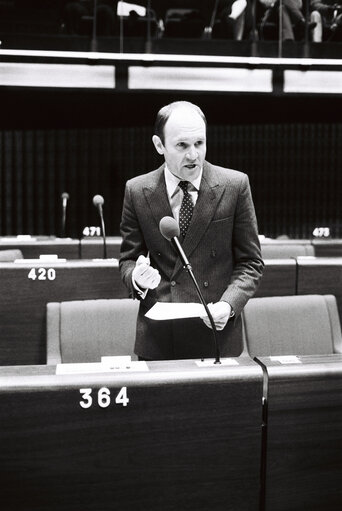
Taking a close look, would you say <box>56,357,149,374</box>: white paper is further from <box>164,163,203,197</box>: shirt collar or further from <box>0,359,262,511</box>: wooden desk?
<box>164,163,203,197</box>: shirt collar

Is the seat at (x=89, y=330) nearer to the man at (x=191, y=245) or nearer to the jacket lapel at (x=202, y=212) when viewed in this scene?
the man at (x=191, y=245)

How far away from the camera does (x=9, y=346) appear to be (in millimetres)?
3295

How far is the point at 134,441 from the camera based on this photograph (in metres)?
1.14

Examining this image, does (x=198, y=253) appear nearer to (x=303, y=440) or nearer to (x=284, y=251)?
(x=303, y=440)

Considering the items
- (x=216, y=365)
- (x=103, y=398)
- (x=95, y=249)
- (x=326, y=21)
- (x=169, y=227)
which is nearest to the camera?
(x=103, y=398)

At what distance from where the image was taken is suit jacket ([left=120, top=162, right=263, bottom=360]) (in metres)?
1.71

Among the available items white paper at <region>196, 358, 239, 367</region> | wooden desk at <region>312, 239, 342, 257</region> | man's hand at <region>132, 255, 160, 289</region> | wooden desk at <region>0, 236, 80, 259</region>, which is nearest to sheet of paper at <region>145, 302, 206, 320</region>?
man's hand at <region>132, 255, 160, 289</region>

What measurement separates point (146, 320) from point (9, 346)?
1.69 metres

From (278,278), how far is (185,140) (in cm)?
218

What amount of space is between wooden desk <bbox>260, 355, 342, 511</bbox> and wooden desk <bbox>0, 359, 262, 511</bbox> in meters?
0.03

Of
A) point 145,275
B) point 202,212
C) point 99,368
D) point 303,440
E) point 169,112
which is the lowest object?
point 303,440

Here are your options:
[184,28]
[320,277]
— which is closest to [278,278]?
[320,277]

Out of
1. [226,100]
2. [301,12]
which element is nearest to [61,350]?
[226,100]

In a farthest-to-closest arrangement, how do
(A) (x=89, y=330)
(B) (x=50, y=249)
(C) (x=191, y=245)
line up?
(B) (x=50, y=249)
(A) (x=89, y=330)
(C) (x=191, y=245)
